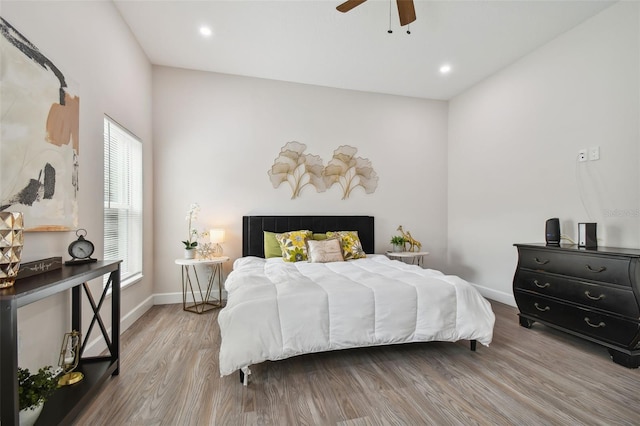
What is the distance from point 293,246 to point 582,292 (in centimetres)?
274

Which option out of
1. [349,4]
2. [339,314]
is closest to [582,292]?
[339,314]

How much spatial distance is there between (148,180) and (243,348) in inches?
105

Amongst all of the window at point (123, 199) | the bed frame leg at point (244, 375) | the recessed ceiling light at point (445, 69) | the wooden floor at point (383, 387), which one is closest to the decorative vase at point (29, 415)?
the wooden floor at point (383, 387)

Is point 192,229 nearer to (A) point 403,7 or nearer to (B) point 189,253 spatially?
(B) point 189,253

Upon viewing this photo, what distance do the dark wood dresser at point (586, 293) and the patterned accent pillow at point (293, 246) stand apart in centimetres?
231

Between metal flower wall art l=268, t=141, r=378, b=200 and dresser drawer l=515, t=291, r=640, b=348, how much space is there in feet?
7.92

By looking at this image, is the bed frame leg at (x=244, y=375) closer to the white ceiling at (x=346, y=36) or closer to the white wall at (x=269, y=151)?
the white wall at (x=269, y=151)

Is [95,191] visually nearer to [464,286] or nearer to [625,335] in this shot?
[464,286]

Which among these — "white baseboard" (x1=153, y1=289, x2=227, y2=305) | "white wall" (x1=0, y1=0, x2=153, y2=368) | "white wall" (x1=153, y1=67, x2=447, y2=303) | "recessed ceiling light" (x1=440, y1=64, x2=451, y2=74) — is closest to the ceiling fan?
"recessed ceiling light" (x1=440, y1=64, x2=451, y2=74)

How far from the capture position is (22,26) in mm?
1612

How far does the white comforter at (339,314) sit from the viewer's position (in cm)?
196

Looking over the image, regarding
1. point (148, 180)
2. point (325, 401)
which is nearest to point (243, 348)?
point (325, 401)

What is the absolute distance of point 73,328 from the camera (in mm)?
1997

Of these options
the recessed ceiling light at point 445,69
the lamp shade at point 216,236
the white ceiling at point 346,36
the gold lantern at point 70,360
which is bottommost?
the gold lantern at point 70,360
